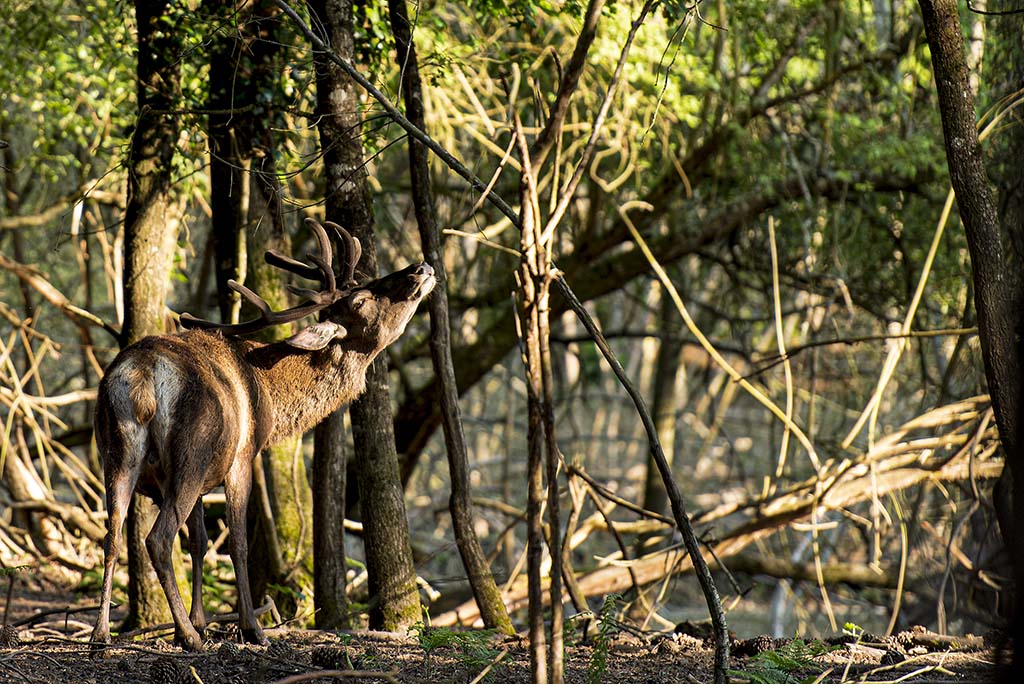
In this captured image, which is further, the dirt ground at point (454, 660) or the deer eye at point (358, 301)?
the deer eye at point (358, 301)

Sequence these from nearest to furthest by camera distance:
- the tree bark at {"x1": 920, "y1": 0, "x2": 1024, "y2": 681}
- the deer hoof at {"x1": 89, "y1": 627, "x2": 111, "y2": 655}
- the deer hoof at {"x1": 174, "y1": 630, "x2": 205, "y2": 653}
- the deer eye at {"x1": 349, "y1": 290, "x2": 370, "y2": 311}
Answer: the tree bark at {"x1": 920, "y1": 0, "x2": 1024, "y2": 681} < the deer hoof at {"x1": 89, "y1": 627, "x2": 111, "y2": 655} < the deer hoof at {"x1": 174, "y1": 630, "x2": 205, "y2": 653} < the deer eye at {"x1": 349, "y1": 290, "x2": 370, "y2": 311}

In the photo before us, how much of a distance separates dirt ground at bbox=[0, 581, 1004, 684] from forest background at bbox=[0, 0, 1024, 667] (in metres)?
0.63

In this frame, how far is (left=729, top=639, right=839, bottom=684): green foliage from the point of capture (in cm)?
461

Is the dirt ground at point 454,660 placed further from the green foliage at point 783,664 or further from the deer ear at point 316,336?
the deer ear at point 316,336

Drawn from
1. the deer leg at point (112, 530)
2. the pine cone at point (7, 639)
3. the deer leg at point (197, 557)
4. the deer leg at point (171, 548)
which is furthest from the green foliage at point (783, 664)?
the pine cone at point (7, 639)

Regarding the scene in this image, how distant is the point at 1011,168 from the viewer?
516 centimetres

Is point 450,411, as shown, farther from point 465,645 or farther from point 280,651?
point 280,651

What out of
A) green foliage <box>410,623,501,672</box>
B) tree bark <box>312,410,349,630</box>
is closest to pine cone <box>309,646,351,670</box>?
green foliage <box>410,623,501,672</box>

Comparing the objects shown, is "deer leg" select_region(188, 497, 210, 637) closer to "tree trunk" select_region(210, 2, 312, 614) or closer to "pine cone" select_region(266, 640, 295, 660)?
"pine cone" select_region(266, 640, 295, 660)

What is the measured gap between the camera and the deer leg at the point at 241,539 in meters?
5.66

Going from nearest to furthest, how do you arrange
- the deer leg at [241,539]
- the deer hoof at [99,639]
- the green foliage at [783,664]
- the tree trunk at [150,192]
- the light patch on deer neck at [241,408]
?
1. the green foliage at [783,664]
2. the deer hoof at [99,639]
3. the deer leg at [241,539]
4. the light patch on deer neck at [241,408]
5. the tree trunk at [150,192]

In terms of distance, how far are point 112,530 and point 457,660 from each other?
1851 mm

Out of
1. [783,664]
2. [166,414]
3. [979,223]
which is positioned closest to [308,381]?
[166,414]

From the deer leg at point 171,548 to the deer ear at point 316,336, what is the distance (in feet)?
3.65
